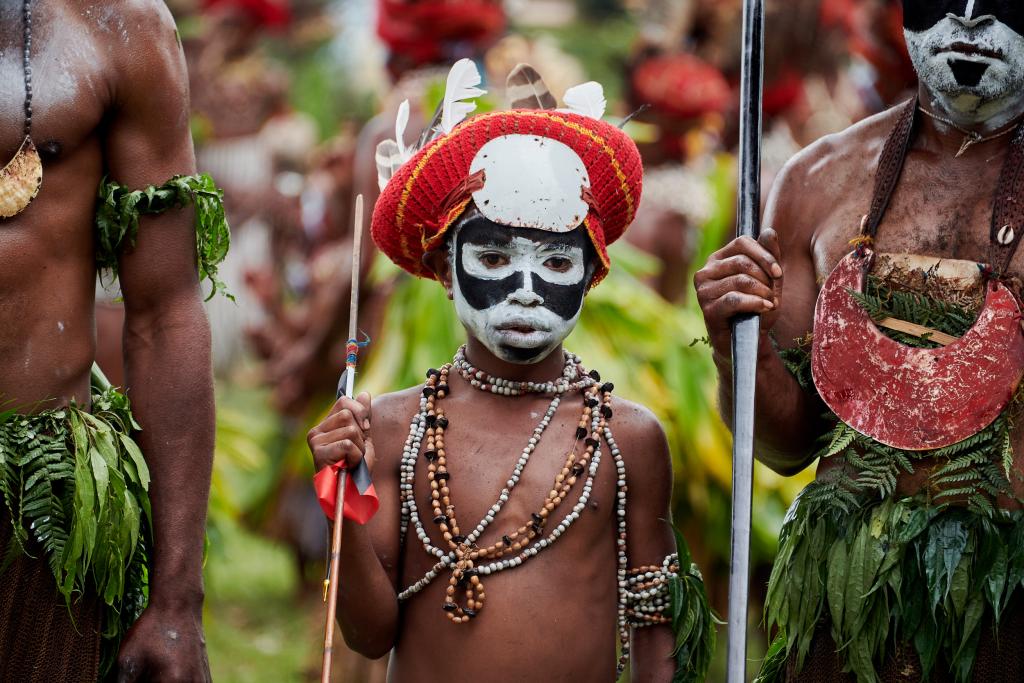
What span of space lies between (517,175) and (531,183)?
0.13 ft

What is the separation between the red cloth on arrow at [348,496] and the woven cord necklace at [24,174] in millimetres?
831

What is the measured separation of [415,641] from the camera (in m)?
3.55

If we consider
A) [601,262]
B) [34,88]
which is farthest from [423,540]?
[34,88]

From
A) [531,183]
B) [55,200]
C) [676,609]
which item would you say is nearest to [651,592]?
[676,609]

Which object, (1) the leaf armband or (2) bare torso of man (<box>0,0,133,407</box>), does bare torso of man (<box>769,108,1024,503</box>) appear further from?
(2) bare torso of man (<box>0,0,133,407</box>)

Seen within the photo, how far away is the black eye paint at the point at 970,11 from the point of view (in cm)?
338

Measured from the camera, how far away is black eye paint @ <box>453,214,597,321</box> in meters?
3.52

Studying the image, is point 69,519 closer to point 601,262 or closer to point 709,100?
point 601,262

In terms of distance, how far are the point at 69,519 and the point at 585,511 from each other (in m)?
1.13

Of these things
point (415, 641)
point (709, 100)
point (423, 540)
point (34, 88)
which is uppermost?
point (709, 100)

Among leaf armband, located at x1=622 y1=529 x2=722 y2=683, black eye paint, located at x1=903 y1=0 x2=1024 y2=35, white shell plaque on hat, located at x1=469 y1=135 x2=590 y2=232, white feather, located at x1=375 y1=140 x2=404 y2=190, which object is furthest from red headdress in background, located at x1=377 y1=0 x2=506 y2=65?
leaf armband, located at x1=622 y1=529 x2=722 y2=683

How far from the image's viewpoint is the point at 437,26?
786cm

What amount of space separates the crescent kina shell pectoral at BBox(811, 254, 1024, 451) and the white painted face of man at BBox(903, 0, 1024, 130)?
40 cm

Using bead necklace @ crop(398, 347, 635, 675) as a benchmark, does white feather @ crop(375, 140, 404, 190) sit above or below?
above
